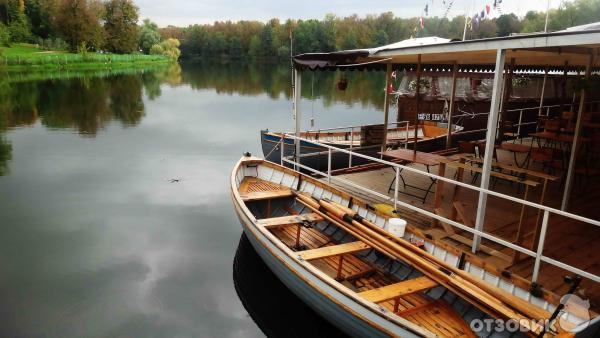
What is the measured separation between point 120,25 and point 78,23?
12.4 m

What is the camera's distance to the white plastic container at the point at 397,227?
250 inches

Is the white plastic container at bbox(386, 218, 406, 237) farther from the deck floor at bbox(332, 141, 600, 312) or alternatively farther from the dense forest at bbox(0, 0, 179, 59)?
the dense forest at bbox(0, 0, 179, 59)

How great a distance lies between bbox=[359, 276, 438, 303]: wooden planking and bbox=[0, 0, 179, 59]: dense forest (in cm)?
7582

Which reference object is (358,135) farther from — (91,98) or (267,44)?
(267,44)

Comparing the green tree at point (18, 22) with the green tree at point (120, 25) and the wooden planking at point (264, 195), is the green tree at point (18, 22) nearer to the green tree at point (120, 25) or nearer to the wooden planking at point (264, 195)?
the green tree at point (120, 25)

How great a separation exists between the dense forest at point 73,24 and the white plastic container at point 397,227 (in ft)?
246

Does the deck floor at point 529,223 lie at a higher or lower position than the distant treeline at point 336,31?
lower

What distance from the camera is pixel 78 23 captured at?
73.1 meters

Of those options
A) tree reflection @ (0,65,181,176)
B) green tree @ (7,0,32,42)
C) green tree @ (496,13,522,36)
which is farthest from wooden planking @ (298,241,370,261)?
green tree @ (7,0,32,42)

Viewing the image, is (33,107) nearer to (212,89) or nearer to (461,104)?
(212,89)

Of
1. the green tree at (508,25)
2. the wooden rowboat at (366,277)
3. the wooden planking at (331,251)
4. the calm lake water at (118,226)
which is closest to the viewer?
the wooden rowboat at (366,277)

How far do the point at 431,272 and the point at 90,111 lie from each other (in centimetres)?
2909

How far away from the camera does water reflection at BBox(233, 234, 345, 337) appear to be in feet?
22.6

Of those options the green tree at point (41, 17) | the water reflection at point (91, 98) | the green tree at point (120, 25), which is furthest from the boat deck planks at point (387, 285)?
the green tree at point (41, 17)
